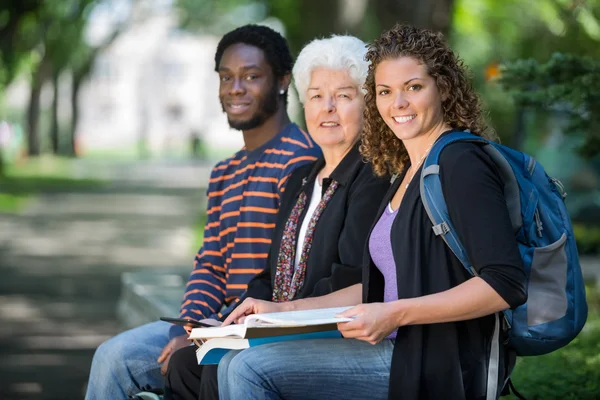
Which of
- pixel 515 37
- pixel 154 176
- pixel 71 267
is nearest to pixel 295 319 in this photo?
pixel 71 267

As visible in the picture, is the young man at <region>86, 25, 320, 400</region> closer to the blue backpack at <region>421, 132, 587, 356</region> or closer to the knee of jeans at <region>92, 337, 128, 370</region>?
the knee of jeans at <region>92, 337, 128, 370</region>

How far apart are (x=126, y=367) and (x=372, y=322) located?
1.54 m

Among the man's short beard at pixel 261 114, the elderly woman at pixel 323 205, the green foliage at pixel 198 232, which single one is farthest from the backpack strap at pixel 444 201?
the green foliage at pixel 198 232

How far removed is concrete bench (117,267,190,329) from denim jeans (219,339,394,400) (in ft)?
10.8

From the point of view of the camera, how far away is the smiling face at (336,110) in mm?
4176

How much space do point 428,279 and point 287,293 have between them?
963 millimetres

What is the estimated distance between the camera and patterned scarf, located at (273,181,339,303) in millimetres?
3965

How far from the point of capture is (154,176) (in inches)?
1511

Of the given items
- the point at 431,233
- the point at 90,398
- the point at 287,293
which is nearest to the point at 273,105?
the point at 287,293

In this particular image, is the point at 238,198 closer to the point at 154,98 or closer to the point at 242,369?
the point at 242,369

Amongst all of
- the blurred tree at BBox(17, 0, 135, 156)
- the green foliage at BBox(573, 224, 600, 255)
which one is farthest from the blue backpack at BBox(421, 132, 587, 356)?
the blurred tree at BBox(17, 0, 135, 156)

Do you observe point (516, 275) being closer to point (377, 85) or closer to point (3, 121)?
point (377, 85)

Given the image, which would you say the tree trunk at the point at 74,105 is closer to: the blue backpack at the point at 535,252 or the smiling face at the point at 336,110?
the smiling face at the point at 336,110

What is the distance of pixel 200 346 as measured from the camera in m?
3.57
